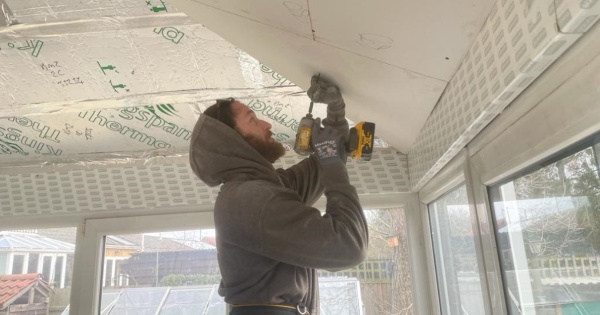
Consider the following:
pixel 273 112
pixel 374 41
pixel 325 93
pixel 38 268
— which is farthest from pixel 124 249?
pixel 374 41

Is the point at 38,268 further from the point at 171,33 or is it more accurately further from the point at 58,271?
the point at 171,33

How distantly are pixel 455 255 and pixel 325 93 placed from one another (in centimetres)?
90

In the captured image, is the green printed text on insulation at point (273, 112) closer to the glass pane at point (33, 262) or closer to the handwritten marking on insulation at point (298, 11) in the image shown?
the handwritten marking on insulation at point (298, 11)

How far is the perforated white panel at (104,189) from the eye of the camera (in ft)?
6.86

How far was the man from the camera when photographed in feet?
3.07

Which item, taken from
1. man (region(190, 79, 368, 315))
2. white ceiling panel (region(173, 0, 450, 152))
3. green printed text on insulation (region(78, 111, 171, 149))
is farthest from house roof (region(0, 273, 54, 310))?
white ceiling panel (region(173, 0, 450, 152))

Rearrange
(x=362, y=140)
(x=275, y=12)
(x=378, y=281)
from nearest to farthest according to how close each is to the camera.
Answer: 1. (x=275, y=12)
2. (x=362, y=140)
3. (x=378, y=281)

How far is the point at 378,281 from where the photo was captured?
204cm

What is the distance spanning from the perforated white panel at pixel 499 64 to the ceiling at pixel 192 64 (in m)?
0.04

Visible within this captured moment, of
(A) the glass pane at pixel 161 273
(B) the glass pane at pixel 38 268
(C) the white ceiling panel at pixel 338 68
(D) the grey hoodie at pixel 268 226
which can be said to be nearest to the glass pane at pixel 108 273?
(A) the glass pane at pixel 161 273

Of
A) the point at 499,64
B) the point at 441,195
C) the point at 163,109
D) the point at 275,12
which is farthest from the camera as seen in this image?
the point at 163,109

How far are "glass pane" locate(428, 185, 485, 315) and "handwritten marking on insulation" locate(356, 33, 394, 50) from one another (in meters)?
0.62

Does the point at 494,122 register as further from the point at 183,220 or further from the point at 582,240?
the point at 183,220

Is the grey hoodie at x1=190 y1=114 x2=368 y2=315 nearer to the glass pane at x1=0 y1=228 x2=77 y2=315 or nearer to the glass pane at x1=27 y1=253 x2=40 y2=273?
the glass pane at x1=0 y1=228 x2=77 y2=315
